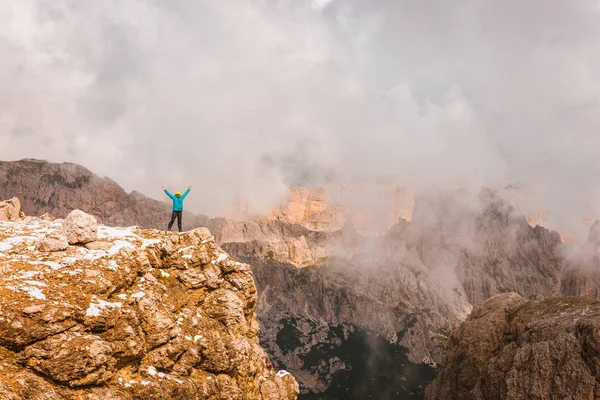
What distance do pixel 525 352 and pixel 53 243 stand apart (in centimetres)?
7761

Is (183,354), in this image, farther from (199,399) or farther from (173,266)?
(173,266)

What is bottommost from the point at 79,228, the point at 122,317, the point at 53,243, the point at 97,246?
the point at 122,317

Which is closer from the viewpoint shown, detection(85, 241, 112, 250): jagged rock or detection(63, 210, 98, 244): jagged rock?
detection(63, 210, 98, 244): jagged rock

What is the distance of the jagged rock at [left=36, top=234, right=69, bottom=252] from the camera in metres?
30.7

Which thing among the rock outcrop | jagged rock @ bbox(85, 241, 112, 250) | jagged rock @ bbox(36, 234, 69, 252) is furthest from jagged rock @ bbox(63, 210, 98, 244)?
the rock outcrop

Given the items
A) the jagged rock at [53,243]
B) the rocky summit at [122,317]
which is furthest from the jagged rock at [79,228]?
the jagged rock at [53,243]

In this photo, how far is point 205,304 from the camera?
38.4 metres

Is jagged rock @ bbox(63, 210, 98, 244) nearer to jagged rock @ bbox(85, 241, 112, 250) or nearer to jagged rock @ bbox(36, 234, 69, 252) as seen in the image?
jagged rock @ bbox(85, 241, 112, 250)

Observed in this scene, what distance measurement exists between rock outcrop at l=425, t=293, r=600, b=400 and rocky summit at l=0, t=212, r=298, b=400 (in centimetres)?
4983

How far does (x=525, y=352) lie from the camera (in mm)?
67062

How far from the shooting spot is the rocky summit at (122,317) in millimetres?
25203

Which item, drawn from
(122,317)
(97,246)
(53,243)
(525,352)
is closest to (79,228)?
(97,246)

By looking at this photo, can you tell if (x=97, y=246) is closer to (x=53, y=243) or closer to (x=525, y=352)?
(x=53, y=243)

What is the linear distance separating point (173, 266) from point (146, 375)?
1159cm
